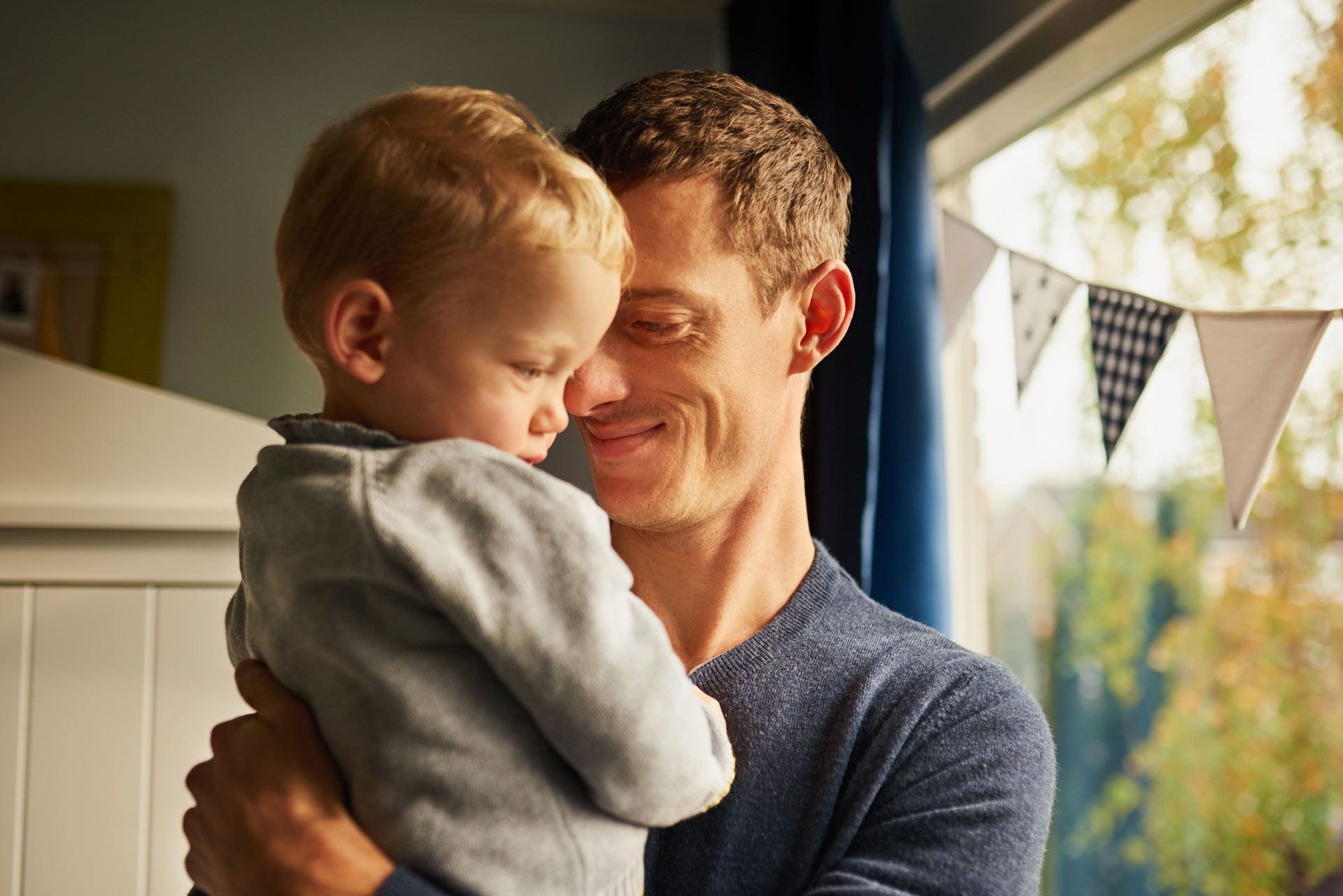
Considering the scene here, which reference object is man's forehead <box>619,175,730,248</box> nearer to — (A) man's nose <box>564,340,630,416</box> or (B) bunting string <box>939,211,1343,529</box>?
(A) man's nose <box>564,340,630,416</box>

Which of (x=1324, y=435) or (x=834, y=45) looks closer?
(x=1324, y=435)

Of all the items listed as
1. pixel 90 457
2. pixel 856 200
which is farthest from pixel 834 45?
pixel 90 457

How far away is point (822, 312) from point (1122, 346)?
1.84ft

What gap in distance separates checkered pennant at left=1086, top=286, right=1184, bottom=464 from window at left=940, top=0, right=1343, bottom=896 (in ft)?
0.82

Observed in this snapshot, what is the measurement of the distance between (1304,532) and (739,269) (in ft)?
3.59

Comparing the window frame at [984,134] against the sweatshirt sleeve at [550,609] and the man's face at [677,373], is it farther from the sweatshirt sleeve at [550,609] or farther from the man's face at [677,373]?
the sweatshirt sleeve at [550,609]

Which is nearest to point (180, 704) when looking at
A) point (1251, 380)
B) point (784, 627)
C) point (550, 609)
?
point (784, 627)

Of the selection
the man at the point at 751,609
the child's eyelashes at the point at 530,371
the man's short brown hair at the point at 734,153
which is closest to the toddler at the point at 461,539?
the child's eyelashes at the point at 530,371

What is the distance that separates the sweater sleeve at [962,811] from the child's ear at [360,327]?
58 cm

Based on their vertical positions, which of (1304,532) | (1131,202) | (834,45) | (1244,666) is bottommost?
(1244,666)

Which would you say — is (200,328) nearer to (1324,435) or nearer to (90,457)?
(90,457)

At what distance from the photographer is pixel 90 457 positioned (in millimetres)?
2072

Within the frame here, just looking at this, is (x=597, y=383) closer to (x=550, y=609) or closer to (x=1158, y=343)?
(x=550, y=609)

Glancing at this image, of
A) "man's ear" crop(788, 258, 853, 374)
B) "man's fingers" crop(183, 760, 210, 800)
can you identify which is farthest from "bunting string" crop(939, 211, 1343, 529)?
"man's fingers" crop(183, 760, 210, 800)
